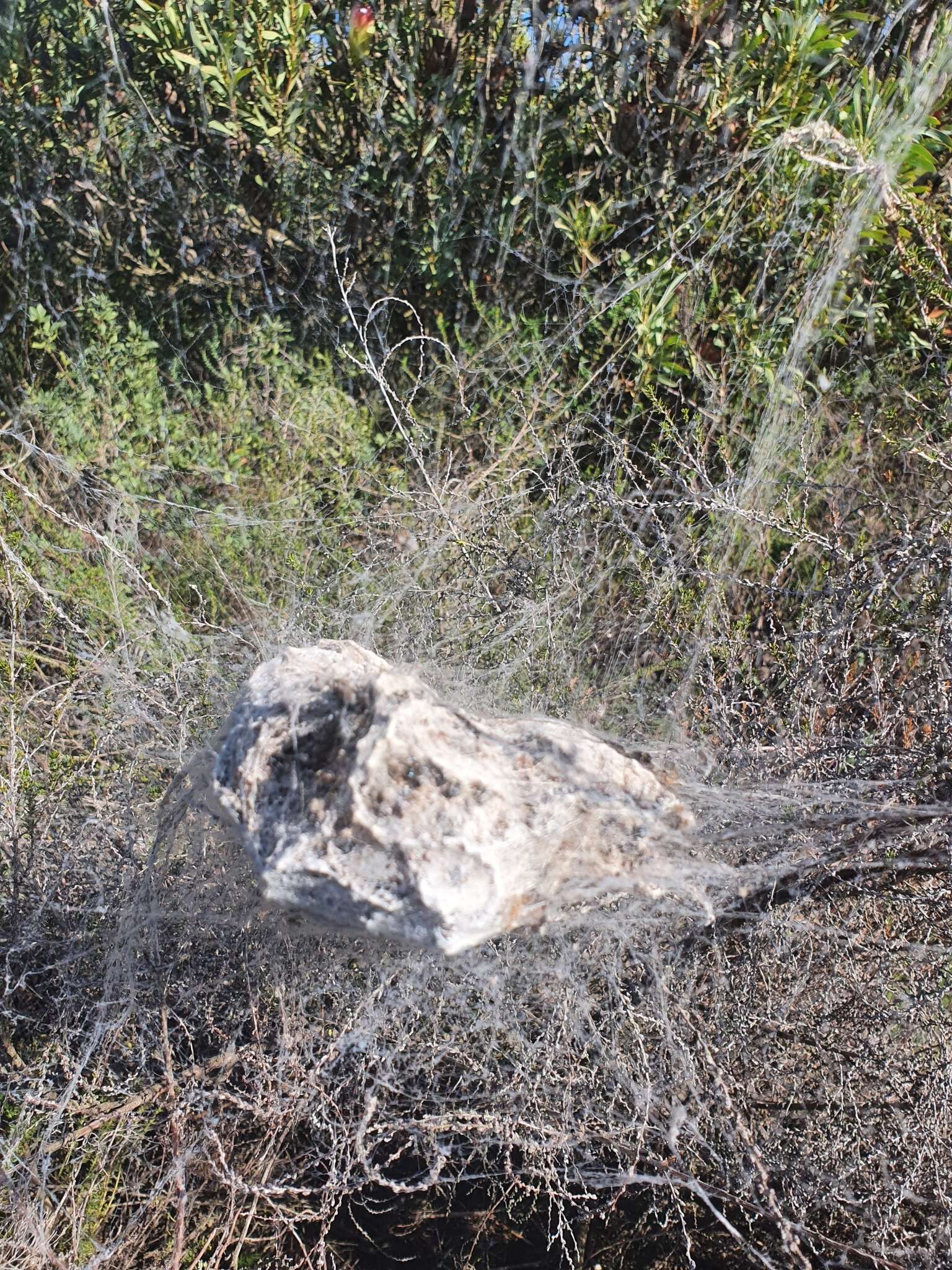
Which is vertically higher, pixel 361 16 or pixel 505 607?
pixel 361 16

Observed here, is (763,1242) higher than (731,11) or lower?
lower

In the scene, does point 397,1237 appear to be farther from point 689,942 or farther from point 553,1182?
point 689,942

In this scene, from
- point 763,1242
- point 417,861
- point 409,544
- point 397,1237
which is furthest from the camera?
point 409,544

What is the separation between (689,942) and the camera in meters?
1.99

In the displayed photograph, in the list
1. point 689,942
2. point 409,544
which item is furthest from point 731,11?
point 689,942

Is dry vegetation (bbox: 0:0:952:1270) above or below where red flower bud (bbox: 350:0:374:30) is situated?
below

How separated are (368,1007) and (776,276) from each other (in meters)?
2.53

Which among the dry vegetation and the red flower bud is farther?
the red flower bud

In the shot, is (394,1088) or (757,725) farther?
(757,725)

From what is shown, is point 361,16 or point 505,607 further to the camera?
point 361,16

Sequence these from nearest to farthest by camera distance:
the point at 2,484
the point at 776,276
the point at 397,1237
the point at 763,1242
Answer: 1. the point at 763,1242
2. the point at 397,1237
3. the point at 776,276
4. the point at 2,484

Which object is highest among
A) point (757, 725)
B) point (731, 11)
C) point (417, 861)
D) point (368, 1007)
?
point (731, 11)

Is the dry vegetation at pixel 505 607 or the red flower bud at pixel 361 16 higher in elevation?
the red flower bud at pixel 361 16

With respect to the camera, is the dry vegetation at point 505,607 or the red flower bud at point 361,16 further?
the red flower bud at point 361,16
